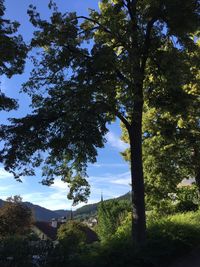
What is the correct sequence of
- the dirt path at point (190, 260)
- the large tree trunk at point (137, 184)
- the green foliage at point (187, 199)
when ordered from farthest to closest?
the green foliage at point (187, 199) → the large tree trunk at point (137, 184) → the dirt path at point (190, 260)

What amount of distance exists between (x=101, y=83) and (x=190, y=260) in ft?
23.4

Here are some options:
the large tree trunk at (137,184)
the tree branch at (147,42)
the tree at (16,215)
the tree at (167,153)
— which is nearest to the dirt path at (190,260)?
the large tree trunk at (137,184)

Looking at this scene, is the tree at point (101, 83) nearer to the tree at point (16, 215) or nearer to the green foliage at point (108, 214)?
the tree at point (16, 215)

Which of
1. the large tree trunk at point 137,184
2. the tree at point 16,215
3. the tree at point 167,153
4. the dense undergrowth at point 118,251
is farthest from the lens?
the tree at point 16,215

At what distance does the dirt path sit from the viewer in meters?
14.9

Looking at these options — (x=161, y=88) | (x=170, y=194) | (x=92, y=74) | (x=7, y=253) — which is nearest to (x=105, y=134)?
(x=92, y=74)

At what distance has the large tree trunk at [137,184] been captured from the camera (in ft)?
52.5

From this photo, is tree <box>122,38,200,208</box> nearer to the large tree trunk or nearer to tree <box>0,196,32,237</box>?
the large tree trunk

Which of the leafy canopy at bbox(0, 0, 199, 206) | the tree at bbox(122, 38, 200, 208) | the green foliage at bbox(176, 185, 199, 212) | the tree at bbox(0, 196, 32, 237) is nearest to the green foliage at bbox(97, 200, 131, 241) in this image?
the tree at bbox(0, 196, 32, 237)

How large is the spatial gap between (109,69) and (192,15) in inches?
147

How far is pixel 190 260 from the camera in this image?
1540 centimetres

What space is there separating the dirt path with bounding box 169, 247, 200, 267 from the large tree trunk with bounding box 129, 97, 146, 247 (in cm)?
138

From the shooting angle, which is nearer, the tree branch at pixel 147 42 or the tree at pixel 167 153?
the tree branch at pixel 147 42

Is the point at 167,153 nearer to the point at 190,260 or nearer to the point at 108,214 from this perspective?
the point at 190,260
